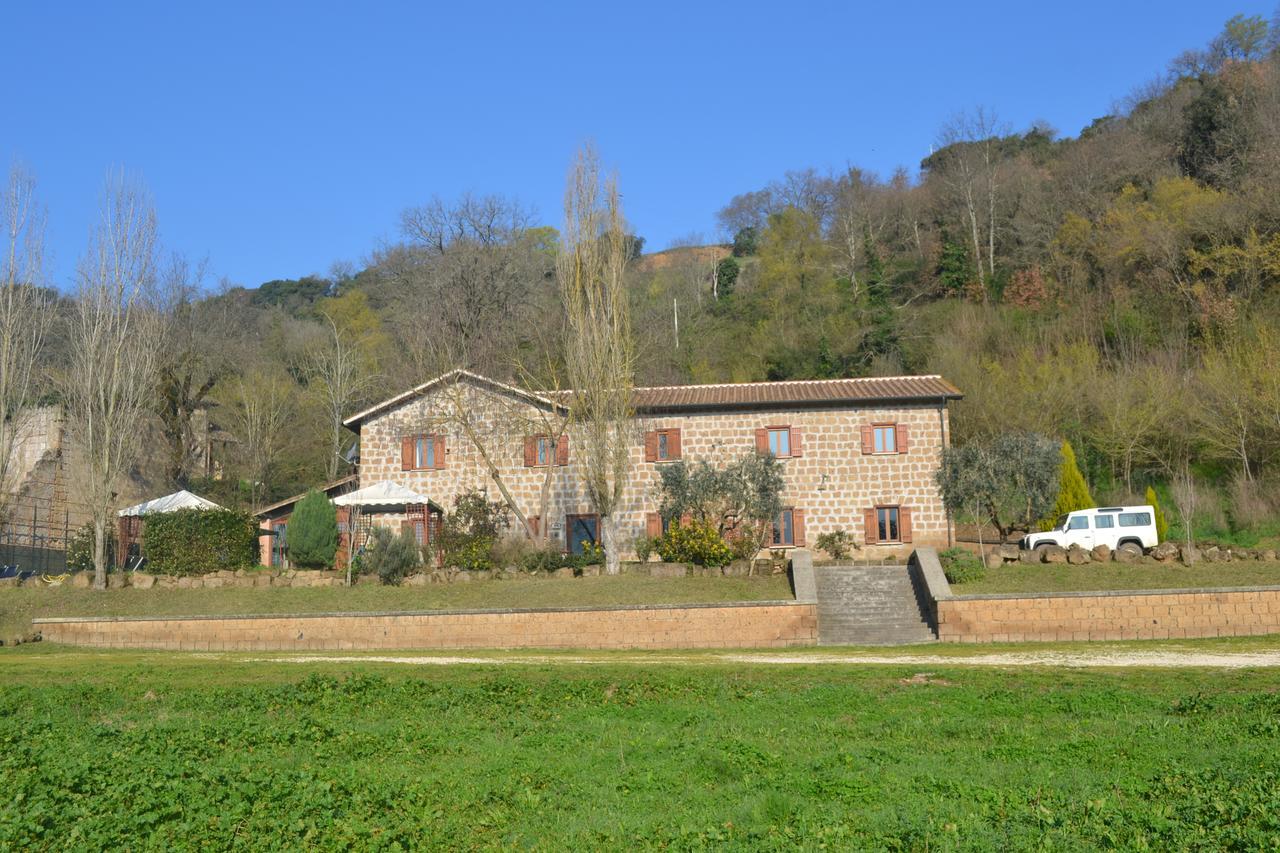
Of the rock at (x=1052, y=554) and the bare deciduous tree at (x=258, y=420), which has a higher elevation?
the bare deciduous tree at (x=258, y=420)

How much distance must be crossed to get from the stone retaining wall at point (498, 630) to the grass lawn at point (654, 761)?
8.42 meters

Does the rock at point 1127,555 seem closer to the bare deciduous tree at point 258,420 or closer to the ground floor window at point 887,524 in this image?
the ground floor window at point 887,524

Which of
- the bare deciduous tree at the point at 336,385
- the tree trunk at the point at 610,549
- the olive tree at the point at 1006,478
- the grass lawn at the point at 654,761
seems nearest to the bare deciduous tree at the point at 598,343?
the tree trunk at the point at 610,549

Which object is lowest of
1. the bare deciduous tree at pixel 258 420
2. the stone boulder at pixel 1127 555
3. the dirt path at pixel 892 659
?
the dirt path at pixel 892 659

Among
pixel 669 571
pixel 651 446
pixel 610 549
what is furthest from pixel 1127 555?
pixel 651 446

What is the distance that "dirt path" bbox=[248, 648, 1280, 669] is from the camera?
19281 millimetres

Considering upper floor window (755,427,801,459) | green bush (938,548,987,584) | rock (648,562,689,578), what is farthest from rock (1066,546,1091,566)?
upper floor window (755,427,801,459)

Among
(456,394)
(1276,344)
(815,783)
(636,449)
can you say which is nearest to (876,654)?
(815,783)

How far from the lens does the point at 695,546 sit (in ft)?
101

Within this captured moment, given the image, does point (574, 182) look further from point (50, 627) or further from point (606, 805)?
point (606, 805)

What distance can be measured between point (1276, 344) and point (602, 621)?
27.8m

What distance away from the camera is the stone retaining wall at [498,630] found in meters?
26.3

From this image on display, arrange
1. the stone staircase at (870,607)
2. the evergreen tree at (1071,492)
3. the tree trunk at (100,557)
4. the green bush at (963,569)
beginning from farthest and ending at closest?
1. the evergreen tree at (1071,492)
2. the tree trunk at (100,557)
3. the green bush at (963,569)
4. the stone staircase at (870,607)

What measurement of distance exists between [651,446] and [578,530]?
3.68 metres
